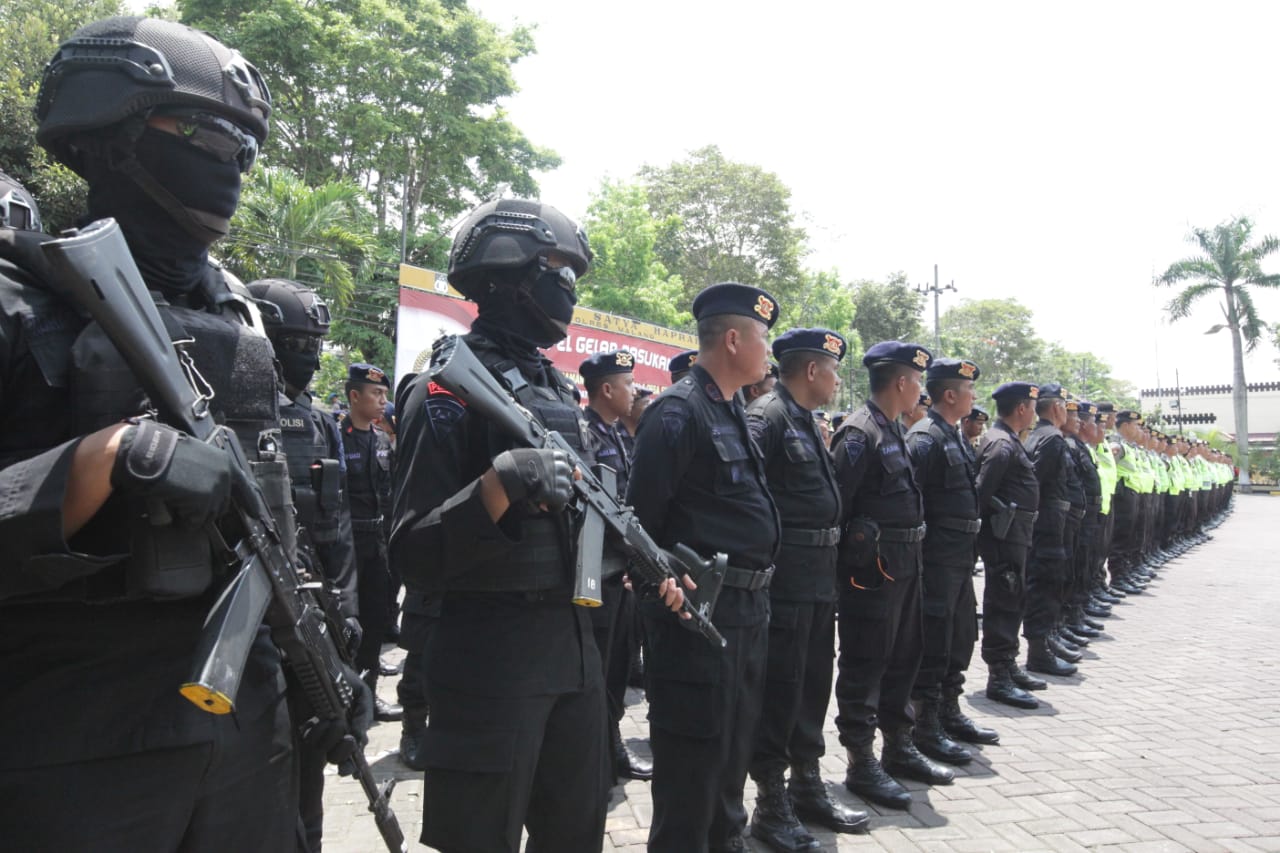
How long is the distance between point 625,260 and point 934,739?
2255 cm

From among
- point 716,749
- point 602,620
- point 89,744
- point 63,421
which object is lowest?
point 716,749

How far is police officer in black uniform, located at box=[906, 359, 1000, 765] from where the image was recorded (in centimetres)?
488

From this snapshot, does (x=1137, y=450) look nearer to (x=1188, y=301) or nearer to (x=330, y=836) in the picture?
(x=330, y=836)

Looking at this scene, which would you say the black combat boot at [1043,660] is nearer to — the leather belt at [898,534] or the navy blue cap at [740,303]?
the leather belt at [898,534]

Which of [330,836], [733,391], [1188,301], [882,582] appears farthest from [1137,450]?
[1188,301]

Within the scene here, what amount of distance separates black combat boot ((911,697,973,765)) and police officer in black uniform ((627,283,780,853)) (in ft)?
6.57

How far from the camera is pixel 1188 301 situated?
3738 centimetres

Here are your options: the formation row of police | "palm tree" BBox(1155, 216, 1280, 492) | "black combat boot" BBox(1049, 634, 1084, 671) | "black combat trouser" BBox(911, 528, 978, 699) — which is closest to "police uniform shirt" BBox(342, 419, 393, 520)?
the formation row of police

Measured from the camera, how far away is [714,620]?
3.11 m

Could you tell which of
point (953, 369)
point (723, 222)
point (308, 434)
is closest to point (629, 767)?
point (308, 434)

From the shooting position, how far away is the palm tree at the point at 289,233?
598 inches

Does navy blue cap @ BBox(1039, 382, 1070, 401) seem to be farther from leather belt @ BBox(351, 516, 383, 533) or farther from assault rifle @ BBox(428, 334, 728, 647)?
assault rifle @ BBox(428, 334, 728, 647)

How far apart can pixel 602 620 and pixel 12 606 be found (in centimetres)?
278

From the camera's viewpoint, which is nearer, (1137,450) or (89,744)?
(89,744)
